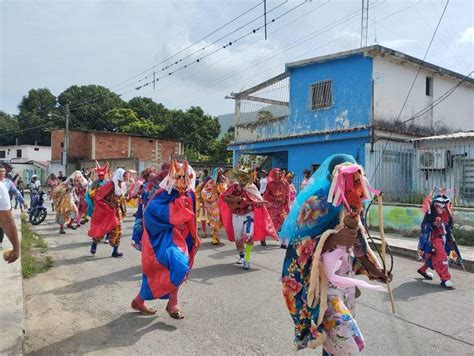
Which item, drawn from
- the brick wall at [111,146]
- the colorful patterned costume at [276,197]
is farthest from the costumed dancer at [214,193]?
the brick wall at [111,146]

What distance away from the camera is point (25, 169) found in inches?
1770

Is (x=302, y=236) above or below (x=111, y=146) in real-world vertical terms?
below

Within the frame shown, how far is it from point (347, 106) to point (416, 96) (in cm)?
323

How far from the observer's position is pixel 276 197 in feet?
37.1

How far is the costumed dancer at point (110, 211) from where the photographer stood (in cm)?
909

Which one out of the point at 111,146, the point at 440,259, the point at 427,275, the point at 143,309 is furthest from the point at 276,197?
the point at 111,146

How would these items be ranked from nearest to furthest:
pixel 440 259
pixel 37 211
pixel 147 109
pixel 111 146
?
pixel 440 259 < pixel 37 211 < pixel 111 146 < pixel 147 109

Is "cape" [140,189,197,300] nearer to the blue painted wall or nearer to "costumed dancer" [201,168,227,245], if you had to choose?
"costumed dancer" [201,168,227,245]

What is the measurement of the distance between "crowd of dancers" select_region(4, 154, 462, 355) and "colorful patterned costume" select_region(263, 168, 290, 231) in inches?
6.9

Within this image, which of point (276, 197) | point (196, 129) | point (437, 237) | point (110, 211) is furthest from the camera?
point (196, 129)

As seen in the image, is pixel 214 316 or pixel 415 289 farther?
pixel 415 289

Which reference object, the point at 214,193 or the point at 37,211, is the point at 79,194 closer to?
the point at 37,211

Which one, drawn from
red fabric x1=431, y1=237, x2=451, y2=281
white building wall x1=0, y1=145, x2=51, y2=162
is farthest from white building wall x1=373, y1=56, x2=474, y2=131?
white building wall x1=0, y1=145, x2=51, y2=162

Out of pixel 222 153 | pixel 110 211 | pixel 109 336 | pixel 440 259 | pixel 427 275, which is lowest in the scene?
pixel 109 336
